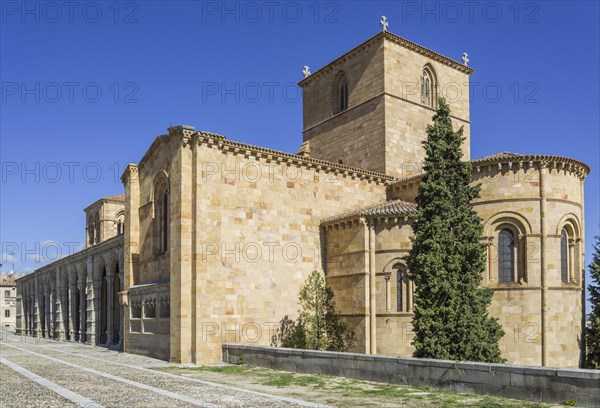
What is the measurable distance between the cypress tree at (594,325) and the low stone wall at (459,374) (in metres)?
13.6

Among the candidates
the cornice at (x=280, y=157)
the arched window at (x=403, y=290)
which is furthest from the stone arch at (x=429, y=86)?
the arched window at (x=403, y=290)

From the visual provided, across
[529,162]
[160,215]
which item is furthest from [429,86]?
Answer: [160,215]

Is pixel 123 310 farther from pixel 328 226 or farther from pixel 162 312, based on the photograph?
pixel 328 226

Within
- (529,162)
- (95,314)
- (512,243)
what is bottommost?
(95,314)

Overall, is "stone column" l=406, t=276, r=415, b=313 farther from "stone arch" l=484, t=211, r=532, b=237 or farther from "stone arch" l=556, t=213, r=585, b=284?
"stone arch" l=556, t=213, r=585, b=284

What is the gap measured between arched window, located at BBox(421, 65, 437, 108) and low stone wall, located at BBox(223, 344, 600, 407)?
809 inches

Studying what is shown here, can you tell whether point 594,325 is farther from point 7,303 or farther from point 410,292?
point 7,303

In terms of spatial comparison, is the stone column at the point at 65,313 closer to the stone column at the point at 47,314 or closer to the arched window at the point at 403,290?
the stone column at the point at 47,314

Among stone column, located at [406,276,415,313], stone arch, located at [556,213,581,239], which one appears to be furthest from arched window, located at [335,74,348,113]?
stone arch, located at [556,213,581,239]

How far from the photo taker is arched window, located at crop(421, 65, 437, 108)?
33844 millimetres

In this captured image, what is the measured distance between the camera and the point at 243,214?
→ 24234mm

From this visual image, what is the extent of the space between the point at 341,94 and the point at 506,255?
628 inches

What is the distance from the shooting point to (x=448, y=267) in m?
18.8

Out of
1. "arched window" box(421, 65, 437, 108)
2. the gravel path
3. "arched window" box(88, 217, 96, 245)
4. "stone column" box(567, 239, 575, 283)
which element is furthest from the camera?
"arched window" box(88, 217, 96, 245)
